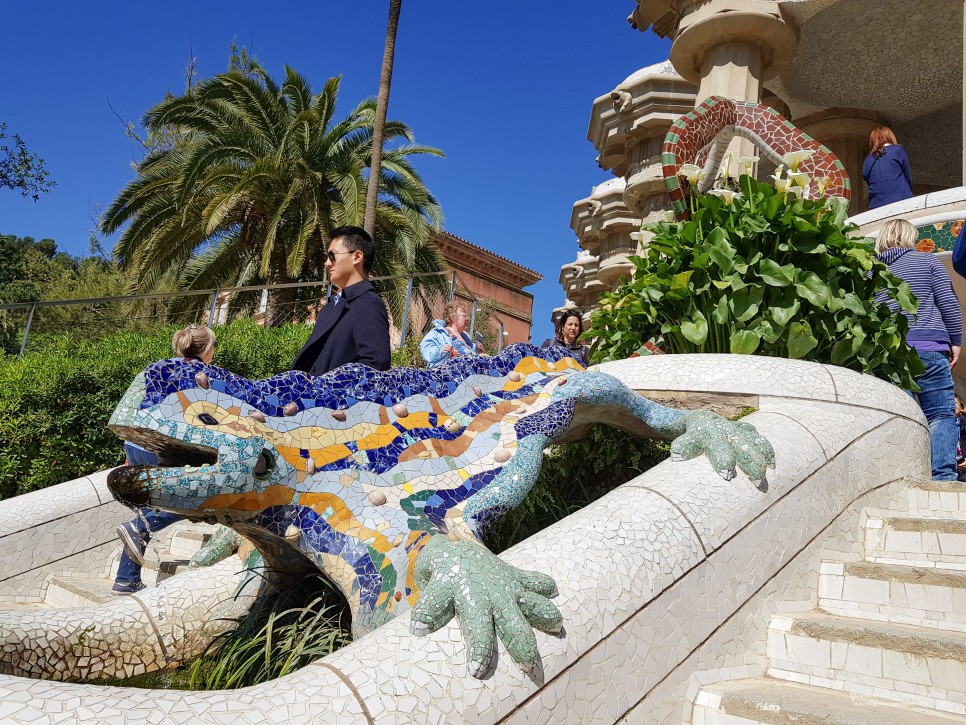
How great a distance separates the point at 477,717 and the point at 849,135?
1282 centimetres

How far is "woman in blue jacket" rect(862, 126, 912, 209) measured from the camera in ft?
23.8

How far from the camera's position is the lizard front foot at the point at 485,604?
1.79 metres

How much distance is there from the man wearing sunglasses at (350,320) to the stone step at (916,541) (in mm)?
2333

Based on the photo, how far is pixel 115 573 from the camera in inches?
184

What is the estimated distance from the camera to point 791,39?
927 centimetres

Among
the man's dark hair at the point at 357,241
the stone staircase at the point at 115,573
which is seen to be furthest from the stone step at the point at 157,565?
the man's dark hair at the point at 357,241

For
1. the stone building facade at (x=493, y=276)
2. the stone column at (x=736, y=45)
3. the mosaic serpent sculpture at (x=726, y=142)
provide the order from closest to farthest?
1. the mosaic serpent sculpture at (x=726, y=142)
2. the stone column at (x=736, y=45)
3. the stone building facade at (x=493, y=276)

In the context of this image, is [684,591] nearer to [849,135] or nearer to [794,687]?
[794,687]

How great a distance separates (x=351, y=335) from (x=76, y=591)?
7.57ft

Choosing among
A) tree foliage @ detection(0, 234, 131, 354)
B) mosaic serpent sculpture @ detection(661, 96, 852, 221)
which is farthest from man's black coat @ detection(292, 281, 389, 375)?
tree foliage @ detection(0, 234, 131, 354)

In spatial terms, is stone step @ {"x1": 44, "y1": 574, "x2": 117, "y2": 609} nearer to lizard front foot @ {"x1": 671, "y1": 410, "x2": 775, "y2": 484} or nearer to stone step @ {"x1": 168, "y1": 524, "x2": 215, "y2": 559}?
stone step @ {"x1": 168, "y1": 524, "x2": 215, "y2": 559}

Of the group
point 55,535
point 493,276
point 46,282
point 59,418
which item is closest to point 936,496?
point 55,535

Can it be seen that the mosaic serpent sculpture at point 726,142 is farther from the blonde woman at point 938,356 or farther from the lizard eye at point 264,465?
the lizard eye at point 264,465

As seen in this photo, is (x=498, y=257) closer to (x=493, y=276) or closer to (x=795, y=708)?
(x=493, y=276)
